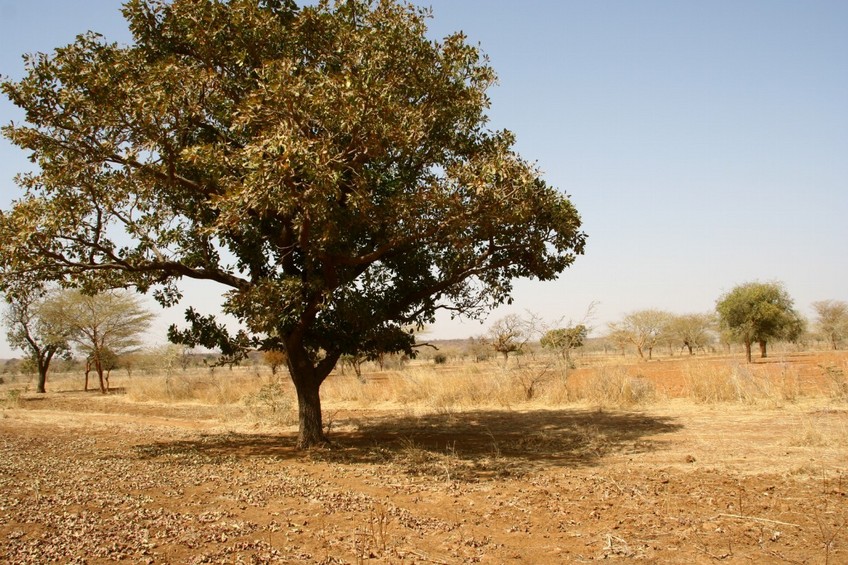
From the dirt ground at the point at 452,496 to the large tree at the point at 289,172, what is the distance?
2335 millimetres

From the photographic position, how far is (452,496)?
655 cm

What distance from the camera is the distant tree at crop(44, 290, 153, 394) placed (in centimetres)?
3253

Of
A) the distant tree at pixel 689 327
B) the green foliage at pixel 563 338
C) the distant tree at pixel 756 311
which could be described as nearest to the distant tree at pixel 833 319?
the distant tree at pixel 689 327

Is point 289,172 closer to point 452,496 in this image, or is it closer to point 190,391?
point 452,496

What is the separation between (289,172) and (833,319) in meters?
62.5

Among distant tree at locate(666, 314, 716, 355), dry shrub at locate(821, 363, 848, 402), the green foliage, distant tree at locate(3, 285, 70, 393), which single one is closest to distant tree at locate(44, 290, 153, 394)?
distant tree at locate(3, 285, 70, 393)

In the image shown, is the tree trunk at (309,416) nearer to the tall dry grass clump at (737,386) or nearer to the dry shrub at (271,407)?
the dry shrub at (271,407)

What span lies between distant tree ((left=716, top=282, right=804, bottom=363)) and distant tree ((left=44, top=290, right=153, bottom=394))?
3525cm

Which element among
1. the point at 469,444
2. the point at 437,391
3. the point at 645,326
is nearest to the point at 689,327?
the point at 645,326

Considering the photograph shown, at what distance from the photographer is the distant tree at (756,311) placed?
107 feet

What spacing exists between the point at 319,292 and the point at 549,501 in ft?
15.8

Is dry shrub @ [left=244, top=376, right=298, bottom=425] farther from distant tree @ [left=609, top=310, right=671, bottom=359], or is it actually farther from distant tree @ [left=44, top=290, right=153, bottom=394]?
distant tree @ [left=609, top=310, right=671, bottom=359]

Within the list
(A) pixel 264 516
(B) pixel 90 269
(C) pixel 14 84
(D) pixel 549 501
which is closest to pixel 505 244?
(D) pixel 549 501

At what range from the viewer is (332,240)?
26.8 ft
